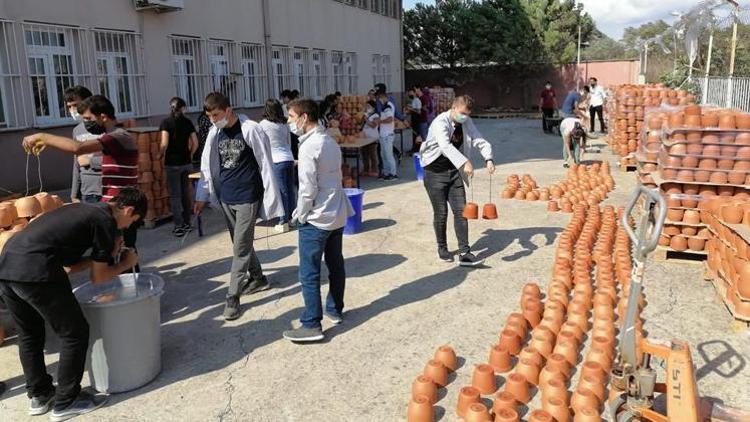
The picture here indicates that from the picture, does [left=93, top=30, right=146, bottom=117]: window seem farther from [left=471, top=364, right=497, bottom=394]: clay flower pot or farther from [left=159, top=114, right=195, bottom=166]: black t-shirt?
[left=471, top=364, right=497, bottom=394]: clay flower pot

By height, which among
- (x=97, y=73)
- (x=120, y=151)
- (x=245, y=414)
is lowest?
(x=245, y=414)

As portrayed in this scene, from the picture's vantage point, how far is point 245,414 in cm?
392

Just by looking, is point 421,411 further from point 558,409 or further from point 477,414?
point 558,409

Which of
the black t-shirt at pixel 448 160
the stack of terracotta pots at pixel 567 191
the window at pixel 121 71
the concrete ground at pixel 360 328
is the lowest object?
the concrete ground at pixel 360 328

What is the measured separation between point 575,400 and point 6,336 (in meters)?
4.59

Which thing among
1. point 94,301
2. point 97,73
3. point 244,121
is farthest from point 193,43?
point 94,301

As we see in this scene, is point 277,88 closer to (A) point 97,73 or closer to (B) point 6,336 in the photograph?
(A) point 97,73

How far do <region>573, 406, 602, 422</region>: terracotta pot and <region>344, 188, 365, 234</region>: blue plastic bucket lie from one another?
16.3 ft

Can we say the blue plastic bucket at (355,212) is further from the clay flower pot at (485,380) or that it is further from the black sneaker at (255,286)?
the clay flower pot at (485,380)

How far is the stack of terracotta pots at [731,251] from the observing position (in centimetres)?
492

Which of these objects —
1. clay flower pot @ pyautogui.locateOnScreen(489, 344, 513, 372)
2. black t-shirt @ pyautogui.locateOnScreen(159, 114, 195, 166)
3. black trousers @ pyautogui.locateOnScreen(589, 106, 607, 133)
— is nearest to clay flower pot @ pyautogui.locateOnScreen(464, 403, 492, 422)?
clay flower pot @ pyautogui.locateOnScreen(489, 344, 513, 372)

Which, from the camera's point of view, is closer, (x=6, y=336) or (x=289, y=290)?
(x=6, y=336)

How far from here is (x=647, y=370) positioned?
3199 mm

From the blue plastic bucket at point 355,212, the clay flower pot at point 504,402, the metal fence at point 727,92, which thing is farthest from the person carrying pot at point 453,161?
the metal fence at point 727,92
